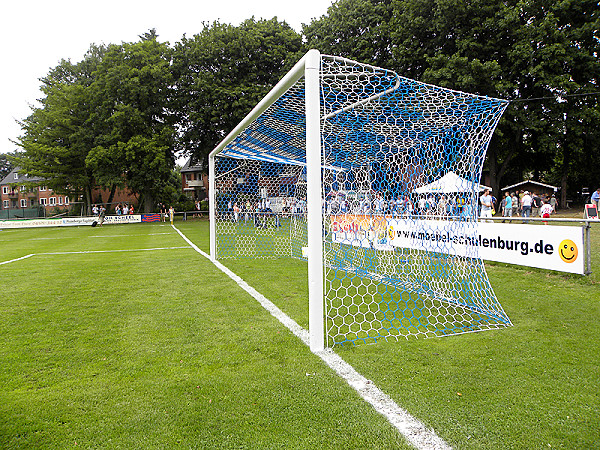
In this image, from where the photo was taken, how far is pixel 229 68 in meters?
28.0

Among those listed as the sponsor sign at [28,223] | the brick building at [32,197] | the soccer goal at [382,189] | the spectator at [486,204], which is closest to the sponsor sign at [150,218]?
the sponsor sign at [28,223]

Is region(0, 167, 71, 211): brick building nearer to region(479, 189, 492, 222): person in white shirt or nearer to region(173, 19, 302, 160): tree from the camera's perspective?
region(173, 19, 302, 160): tree

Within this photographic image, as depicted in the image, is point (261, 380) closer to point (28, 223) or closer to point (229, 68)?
point (229, 68)

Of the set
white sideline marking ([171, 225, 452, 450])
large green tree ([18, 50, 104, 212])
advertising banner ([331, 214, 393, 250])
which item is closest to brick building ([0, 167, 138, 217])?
large green tree ([18, 50, 104, 212])

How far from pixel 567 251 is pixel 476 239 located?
237 cm

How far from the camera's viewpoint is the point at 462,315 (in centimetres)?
463

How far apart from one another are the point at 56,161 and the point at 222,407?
117 ft

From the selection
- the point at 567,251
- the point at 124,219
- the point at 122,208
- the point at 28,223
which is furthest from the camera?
the point at 122,208

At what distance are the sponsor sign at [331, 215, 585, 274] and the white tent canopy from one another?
489 mm

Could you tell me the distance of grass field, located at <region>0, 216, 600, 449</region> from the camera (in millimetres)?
2232

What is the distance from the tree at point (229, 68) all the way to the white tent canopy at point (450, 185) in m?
22.9

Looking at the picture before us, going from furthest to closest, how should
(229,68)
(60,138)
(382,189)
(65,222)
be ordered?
(60,138)
(65,222)
(229,68)
(382,189)

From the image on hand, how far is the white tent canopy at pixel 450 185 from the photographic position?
521 cm

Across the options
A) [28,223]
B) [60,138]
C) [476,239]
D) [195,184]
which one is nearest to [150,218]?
[28,223]
